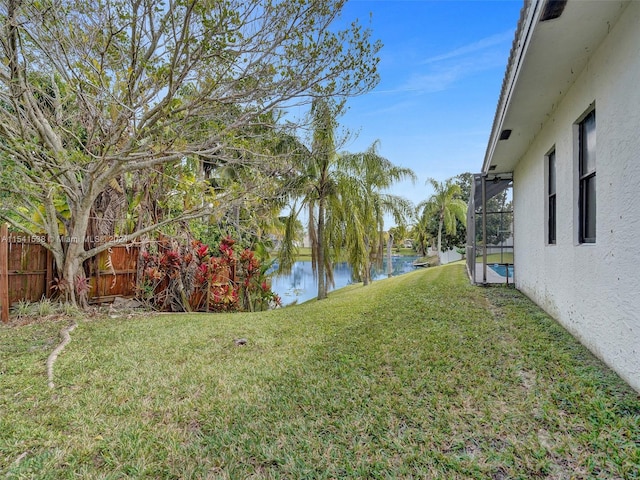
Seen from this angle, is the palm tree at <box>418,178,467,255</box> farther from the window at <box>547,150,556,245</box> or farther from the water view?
the window at <box>547,150,556,245</box>

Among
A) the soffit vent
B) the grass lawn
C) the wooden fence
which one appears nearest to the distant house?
the soffit vent

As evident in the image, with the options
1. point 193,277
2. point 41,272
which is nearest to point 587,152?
point 193,277

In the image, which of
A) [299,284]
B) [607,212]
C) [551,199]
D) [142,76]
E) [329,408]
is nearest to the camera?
[329,408]

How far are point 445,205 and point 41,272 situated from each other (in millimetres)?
26980

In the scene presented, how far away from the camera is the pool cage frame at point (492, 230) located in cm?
900

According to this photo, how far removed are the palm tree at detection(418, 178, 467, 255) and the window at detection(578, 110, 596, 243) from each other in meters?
23.6

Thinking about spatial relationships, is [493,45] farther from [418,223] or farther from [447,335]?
[418,223]

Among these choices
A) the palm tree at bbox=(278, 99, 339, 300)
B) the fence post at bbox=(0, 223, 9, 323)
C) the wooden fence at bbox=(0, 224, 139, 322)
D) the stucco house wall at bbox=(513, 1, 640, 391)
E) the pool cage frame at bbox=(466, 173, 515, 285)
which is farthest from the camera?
the palm tree at bbox=(278, 99, 339, 300)

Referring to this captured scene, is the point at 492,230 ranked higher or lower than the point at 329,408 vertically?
higher

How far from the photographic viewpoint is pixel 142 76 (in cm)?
649

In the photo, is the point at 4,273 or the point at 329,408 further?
the point at 4,273

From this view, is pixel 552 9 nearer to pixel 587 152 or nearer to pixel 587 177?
pixel 587 152

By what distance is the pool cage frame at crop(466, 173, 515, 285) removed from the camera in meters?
9.00

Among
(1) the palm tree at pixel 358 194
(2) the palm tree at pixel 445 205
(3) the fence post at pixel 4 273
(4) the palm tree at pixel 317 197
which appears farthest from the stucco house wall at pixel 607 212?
(2) the palm tree at pixel 445 205
